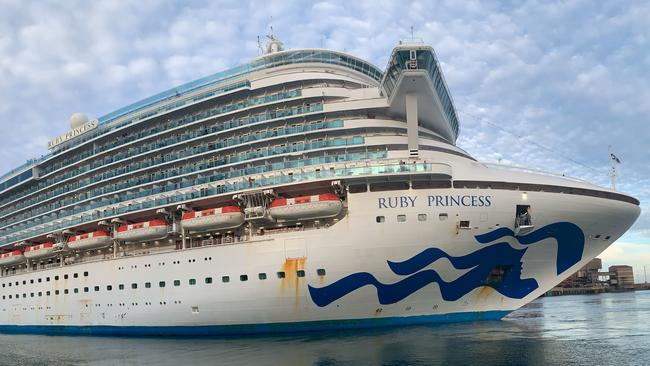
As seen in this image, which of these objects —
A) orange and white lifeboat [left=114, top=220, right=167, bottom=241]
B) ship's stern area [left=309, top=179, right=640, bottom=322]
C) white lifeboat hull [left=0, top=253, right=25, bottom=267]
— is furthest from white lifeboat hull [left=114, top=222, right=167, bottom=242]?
white lifeboat hull [left=0, top=253, right=25, bottom=267]

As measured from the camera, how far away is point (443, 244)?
74.8ft

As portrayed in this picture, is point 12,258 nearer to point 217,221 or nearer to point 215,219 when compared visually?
point 215,219

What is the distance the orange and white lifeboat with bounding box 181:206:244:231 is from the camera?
2552 centimetres

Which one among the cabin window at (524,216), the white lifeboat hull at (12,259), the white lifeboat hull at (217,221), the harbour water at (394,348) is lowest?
the harbour water at (394,348)

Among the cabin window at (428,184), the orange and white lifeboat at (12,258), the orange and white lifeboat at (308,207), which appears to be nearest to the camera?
the orange and white lifeboat at (308,207)

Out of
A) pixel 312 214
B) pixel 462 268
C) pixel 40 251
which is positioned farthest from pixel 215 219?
pixel 40 251

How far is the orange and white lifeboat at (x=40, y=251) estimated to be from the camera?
1359 inches

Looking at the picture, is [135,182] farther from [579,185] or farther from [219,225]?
[579,185]

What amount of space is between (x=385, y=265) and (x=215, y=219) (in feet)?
29.7

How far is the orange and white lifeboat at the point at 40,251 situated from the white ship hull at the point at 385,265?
13.5 meters

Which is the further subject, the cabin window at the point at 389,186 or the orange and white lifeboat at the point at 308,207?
the cabin window at the point at 389,186

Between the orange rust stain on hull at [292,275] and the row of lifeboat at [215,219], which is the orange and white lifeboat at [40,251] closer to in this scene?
the row of lifeboat at [215,219]

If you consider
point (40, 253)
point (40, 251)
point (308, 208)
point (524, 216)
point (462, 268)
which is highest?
point (308, 208)

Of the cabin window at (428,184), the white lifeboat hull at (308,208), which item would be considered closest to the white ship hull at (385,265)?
the cabin window at (428,184)
